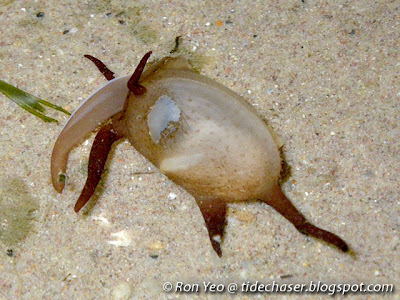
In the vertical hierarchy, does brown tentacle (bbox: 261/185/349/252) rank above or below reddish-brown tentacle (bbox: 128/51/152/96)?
below

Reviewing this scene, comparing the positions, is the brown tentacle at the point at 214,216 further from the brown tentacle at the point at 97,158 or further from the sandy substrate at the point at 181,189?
the brown tentacle at the point at 97,158

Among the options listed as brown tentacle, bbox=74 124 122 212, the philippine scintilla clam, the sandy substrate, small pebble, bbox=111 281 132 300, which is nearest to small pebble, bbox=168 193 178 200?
the sandy substrate

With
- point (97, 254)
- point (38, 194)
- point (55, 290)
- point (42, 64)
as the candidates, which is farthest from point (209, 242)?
point (42, 64)

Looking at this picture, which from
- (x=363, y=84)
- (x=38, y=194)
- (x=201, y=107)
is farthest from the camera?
(x=363, y=84)

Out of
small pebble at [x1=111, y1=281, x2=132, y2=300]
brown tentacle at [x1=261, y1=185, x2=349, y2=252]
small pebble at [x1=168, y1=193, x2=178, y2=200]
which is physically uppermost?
brown tentacle at [x1=261, y1=185, x2=349, y2=252]

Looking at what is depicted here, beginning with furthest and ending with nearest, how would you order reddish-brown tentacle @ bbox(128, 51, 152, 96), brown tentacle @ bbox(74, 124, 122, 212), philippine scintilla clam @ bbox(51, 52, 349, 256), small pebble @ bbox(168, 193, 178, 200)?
small pebble @ bbox(168, 193, 178, 200) < brown tentacle @ bbox(74, 124, 122, 212) < reddish-brown tentacle @ bbox(128, 51, 152, 96) < philippine scintilla clam @ bbox(51, 52, 349, 256)

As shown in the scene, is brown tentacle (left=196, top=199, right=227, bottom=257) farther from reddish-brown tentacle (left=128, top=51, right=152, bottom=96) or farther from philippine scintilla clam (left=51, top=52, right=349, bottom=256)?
reddish-brown tentacle (left=128, top=51, right=152, bottom=96)

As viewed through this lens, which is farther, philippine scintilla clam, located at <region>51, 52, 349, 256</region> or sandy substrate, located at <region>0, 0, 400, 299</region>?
sandy substrate, located at <region>0, 0, 400, 299</region>

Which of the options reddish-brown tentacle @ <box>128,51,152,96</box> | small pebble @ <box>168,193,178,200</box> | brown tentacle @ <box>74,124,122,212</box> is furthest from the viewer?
small pebble @ <box>168,193,178,200</box>

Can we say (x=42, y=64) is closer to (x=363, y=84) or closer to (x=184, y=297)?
(x=184, y=297)
